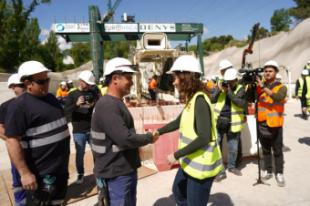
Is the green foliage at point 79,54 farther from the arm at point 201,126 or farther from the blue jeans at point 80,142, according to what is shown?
the arm at point 201,126

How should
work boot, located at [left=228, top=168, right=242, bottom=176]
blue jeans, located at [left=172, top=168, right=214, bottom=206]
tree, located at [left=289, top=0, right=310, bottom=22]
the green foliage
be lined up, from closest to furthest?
1. blue jeans, located at [left=172, top=168, right=214, bottom=206]
2. work boot, located at [left=228, top=168, right=242, bottom=176]
3. tree, located at [left=289, top=0, right=310, bottom=22]
4. the green foliage

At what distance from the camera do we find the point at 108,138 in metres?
2.26

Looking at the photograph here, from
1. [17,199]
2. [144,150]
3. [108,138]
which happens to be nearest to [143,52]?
[144,150]

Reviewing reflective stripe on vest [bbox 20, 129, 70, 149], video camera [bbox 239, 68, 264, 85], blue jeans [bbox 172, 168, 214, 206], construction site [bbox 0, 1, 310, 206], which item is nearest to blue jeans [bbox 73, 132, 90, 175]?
construction site [bbox 0, 1, 310, 206]

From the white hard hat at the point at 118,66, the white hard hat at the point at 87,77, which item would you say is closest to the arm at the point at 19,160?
the white hard hat at the point at 118,66

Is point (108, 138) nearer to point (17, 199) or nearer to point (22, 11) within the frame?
point (17, 199)

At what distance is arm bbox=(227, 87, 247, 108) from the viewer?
14.4 feet

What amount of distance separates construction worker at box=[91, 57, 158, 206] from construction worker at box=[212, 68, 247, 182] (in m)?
2.51

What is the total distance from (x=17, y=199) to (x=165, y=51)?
711cm

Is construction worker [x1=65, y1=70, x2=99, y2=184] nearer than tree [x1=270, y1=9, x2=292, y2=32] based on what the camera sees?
Yes

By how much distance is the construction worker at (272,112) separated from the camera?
409cm

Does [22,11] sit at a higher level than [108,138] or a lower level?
higher

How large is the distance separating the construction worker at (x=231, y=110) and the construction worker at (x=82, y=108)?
2044 mm

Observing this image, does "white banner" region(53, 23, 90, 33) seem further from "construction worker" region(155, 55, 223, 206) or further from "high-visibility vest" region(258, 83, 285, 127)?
"construction worker" region(155, 55, 223, 206)
